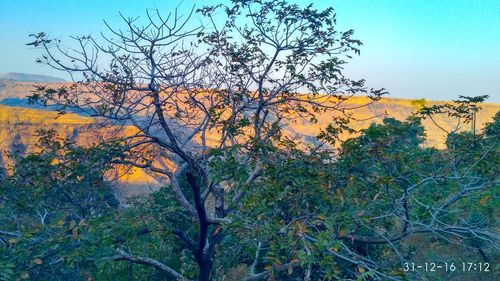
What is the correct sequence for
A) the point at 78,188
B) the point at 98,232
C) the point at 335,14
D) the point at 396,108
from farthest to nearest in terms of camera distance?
the point at 396,108 → the point at 335,14 → the point at 78,188 → the point at 98,232

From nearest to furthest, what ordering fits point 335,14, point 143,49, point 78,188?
point 143,49, point 78,188, point 335,14

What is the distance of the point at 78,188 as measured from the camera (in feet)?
18.6

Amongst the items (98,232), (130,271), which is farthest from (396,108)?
(98,232)

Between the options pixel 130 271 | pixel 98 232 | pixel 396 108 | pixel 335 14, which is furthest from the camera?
pixel 396 108

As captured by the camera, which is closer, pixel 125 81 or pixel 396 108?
pixel 125 81

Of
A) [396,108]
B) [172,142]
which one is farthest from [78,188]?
[396,108]

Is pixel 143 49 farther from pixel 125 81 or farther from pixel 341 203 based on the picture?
pixel 341 203

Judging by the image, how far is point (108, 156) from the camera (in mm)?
5043

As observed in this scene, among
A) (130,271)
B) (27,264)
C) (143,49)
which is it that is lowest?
(130,271)

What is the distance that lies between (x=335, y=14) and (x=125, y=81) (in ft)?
10.6

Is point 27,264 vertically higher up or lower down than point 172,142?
lower down

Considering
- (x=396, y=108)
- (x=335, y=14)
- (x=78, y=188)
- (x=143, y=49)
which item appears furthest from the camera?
(x=396, y=108)

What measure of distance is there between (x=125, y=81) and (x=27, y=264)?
2.15m

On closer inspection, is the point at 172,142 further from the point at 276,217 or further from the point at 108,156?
the point at 276,217
